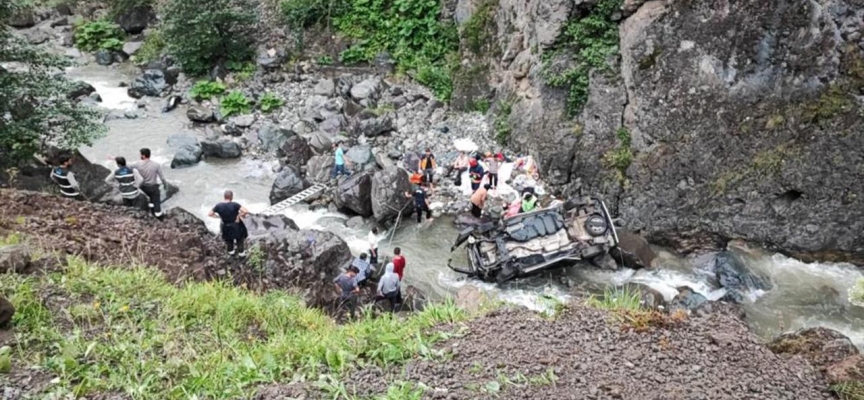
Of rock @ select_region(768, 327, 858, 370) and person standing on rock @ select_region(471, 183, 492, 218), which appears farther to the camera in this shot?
person standing on rock @ select_region(471, 183, 492, 218)

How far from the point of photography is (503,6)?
1872cm

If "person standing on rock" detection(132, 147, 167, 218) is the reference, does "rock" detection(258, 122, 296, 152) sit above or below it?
below

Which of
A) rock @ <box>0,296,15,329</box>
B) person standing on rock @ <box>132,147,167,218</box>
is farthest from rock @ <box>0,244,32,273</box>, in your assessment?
person standing on rock @ <box>132,147,167,218</box>

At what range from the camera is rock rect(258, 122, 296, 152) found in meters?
20.0

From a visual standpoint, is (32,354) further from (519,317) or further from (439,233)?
(439,233)

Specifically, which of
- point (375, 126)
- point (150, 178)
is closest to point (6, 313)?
Answer: point (150, 178)

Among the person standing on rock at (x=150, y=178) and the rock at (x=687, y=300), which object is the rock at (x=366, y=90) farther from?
the rock at (x=687, y=300)

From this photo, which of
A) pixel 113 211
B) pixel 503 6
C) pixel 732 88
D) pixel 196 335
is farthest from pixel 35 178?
pixel 732 88

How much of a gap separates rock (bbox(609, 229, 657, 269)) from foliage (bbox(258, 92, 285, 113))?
519 inches

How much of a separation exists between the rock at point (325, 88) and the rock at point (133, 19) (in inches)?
473

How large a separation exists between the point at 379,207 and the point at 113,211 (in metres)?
6.07

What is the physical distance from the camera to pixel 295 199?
16875mm

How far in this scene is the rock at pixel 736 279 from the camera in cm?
1312

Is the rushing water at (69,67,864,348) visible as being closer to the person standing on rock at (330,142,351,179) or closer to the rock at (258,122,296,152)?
the person standing on rock at (330,142,351,179)
